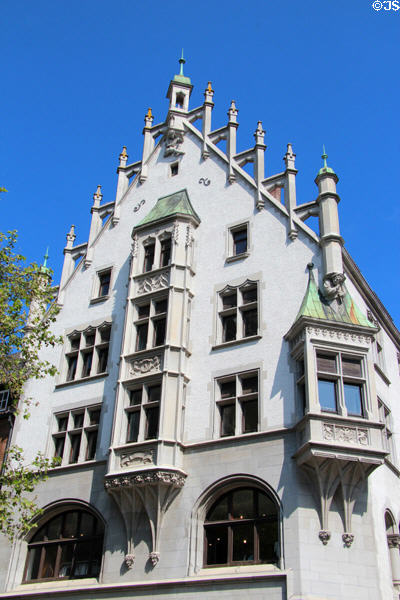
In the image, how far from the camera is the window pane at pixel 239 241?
102ft

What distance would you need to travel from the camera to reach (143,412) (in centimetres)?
2772

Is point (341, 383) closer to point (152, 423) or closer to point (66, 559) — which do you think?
point (152, 423)

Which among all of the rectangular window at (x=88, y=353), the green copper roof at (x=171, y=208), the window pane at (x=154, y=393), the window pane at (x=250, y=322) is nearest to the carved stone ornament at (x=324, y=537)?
the window pane at (x=154, y=393)

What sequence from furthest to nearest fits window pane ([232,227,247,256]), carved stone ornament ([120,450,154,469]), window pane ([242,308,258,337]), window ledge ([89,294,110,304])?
window ledge ([89,294,110,304]) < window pane ([232,227,247,256]) < window pane ([242,308,258,337]) < carved stone ornament ([120,450,154,469])

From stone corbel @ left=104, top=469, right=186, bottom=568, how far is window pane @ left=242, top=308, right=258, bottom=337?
6.48m

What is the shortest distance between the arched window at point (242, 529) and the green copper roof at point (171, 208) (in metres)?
13.2

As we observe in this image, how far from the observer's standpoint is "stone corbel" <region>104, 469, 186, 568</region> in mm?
25281

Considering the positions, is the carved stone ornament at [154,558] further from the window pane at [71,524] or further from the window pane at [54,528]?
the window pane at [54,528]

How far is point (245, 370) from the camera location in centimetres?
2723

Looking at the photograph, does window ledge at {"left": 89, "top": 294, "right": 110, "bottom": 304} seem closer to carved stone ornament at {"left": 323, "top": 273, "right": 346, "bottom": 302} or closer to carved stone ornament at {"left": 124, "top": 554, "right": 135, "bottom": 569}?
carved stone ornament at {"left": 323, "top": 273, "right": 346, "bottom": 302}

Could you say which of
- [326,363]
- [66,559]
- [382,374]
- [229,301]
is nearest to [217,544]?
[66,559]

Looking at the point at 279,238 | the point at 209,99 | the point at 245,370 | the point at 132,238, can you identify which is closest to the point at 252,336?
the point at 245,370

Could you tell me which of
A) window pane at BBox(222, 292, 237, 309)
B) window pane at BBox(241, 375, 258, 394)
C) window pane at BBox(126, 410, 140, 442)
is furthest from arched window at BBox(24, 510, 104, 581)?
window pane at BBox(222, 292, 237, 309)

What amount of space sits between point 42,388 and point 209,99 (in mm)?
17230
